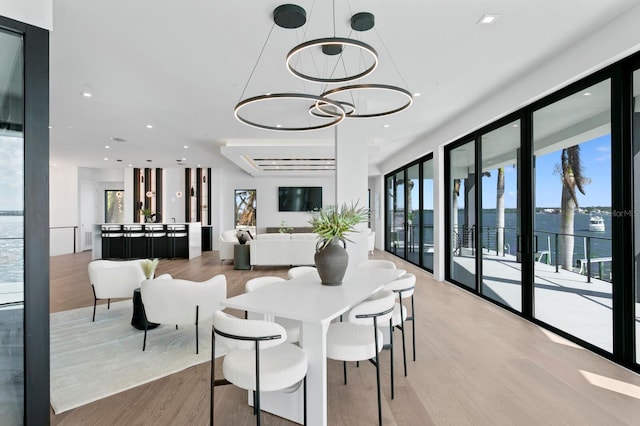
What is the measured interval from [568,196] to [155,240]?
9.74 metres

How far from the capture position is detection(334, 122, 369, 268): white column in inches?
186

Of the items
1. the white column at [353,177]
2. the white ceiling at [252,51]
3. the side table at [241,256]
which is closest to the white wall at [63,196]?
the white ceiling at [252,51]

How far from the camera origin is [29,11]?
1.84 m

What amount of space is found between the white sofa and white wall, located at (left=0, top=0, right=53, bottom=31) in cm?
611

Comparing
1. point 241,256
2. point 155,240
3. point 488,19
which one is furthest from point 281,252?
point 488,19

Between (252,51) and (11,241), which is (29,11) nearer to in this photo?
(11,241)

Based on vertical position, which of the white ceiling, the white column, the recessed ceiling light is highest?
the white ceiling

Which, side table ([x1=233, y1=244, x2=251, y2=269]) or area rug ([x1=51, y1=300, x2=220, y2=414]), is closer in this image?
area rug ([x1=51, y1=300, x2=220, y2=414])

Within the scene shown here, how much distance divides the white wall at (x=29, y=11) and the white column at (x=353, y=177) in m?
3.40

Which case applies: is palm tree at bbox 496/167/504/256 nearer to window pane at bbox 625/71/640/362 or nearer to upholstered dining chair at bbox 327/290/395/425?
window pane at bbox 625/71/640/362

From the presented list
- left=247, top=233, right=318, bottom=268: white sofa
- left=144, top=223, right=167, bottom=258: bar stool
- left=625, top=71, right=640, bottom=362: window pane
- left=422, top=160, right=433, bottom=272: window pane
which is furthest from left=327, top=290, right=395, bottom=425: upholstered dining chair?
left=144, top=223, right=167, bottom=258: bar stool

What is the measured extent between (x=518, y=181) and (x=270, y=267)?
18.8 ft

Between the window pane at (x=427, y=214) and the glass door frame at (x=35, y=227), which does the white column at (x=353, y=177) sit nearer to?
the window pane at (x=427, y=214)

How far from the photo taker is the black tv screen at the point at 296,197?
1273 cm
